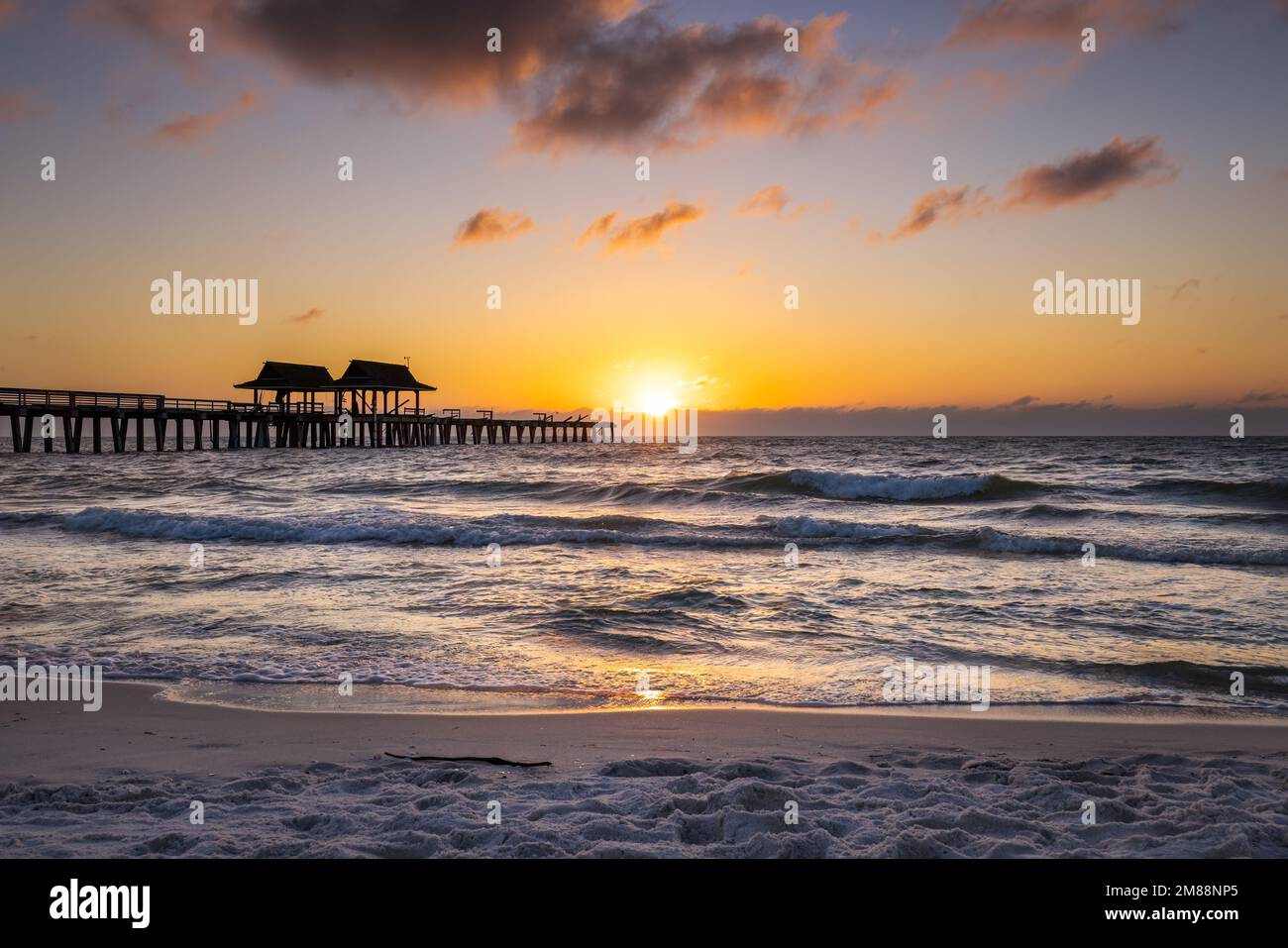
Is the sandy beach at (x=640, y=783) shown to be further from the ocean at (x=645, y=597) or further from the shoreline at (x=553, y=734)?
the ocean at (x=645, y=597)

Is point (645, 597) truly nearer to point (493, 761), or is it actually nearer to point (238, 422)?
point (493, 761)

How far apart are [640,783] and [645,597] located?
6.33 meters

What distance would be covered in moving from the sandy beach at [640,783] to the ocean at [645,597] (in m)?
0.66

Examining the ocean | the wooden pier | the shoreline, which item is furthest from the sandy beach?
the wooden pier

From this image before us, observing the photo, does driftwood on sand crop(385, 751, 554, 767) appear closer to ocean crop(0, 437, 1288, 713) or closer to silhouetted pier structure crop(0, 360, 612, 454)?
ocean crop(0, 437, 1288, 713)

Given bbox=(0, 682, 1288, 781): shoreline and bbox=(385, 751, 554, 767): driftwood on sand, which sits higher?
bbox=(385, 751, 554, 767): driftwood on sand

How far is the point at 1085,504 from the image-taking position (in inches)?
989

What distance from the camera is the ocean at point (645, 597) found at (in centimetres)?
688

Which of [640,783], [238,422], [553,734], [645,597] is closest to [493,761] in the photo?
[553,734]

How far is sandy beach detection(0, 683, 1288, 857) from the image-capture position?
3.46 metres

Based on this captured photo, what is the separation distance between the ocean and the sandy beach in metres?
0.66

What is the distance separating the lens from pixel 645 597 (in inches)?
417
